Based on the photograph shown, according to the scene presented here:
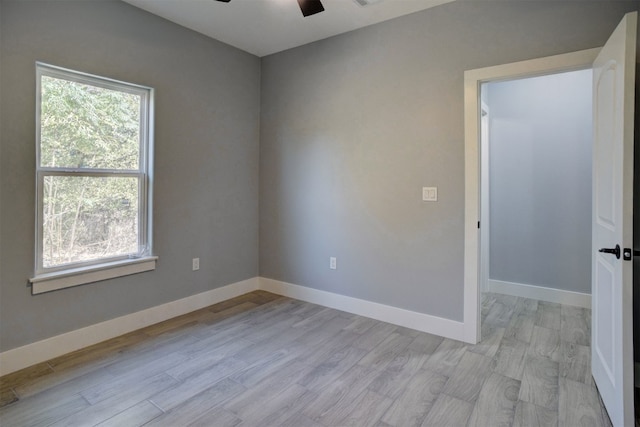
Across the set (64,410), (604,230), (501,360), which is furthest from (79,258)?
(604,230)

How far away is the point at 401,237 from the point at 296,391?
62.8 inches

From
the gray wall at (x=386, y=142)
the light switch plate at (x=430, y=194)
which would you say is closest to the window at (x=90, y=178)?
the gray wall at (x=386, y=142)

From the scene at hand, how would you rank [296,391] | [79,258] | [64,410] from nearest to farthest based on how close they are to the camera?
[64,410]
[296,391]
[79,258]

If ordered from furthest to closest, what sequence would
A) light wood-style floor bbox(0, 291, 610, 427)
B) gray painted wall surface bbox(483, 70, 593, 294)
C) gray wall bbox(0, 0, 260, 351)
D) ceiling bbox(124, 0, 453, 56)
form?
gray painted wall surface bbox(483, 70, 593, 294) → ceiling bbox(124, 0, 453, 56) → gray wall bbox(0, 0, 260, 351) → light wood-style floor bbox(0, 291, 610, 427)

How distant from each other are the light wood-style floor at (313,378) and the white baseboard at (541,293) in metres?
0.42

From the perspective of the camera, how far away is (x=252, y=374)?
7.61 ft

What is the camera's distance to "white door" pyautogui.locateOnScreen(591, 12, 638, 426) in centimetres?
164

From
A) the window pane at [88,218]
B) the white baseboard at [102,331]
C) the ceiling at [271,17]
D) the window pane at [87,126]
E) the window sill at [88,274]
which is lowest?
the white baseboard at [102,331]

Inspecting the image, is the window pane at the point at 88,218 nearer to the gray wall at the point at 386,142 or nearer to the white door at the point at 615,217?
the gray wall at the point at 386,142

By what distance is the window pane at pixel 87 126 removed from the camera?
247 centimetres

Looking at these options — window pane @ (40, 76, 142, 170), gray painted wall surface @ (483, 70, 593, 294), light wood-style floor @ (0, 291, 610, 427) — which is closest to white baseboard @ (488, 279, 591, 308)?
gray painted wall surface @ (483, 70, 593, 294)

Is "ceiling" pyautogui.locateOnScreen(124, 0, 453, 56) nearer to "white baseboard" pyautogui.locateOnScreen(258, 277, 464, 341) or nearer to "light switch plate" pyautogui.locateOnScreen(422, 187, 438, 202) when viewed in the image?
"light switch plate" pyautogui.locateOnScreen(422, 187, 438, 202)

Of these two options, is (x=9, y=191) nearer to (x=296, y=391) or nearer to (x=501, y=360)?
(x=296, y=391)

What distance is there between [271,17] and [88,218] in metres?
2.28
